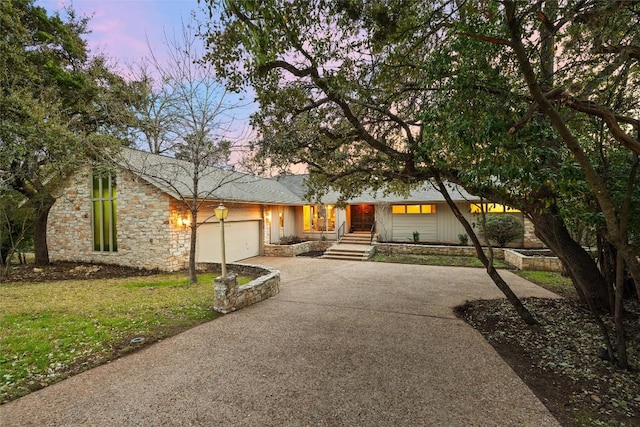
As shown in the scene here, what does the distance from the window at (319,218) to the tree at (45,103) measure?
36.2 ft

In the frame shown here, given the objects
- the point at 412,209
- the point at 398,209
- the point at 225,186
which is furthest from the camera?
the point at 398,209

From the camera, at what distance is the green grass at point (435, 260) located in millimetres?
12315

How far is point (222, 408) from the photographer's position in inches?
126

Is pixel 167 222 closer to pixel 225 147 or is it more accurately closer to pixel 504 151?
pixel 225 147

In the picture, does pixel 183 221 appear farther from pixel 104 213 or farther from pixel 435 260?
pixel 435 260

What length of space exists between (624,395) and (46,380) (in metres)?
6.91

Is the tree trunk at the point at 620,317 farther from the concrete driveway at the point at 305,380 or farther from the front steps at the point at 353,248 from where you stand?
the front steps at the point at 353,248

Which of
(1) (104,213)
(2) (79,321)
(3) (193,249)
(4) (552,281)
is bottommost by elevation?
(4) (552,281)

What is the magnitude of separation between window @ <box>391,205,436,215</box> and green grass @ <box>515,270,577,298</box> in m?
6.46

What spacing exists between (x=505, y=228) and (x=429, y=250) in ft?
11.3

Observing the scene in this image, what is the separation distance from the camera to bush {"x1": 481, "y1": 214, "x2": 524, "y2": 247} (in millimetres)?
13617

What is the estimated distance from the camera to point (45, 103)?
941 cm

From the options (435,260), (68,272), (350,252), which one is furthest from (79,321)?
(435,260)

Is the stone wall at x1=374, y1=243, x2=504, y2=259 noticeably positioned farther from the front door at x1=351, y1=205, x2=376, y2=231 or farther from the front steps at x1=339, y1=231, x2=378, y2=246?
the front door at x1=351, y1=205, x2=376, y2=231
